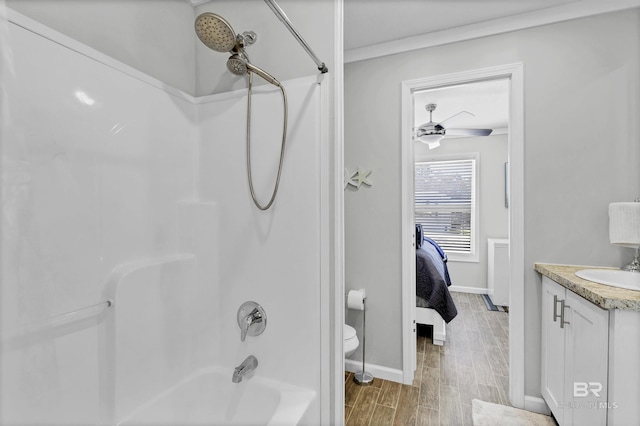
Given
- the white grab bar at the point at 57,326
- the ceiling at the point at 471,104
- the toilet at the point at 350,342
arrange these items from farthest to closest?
1. the ceiling at the point at 471,104
2. the toilet at the point at 350,342
3. the white grab bar at the point at 57,326

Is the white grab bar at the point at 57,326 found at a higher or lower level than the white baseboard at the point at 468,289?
higher

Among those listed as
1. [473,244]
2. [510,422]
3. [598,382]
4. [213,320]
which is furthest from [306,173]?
[473,244]

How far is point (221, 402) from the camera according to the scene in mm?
1306

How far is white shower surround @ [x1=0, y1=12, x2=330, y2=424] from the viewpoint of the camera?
82 cm

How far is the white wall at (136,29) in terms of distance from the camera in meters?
0.96

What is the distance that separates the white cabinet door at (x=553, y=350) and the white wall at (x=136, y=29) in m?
2.33

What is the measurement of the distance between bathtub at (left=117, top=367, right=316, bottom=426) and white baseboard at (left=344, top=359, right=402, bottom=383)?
47.5 inches

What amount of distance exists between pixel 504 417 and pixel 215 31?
2.56m

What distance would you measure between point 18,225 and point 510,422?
253cm

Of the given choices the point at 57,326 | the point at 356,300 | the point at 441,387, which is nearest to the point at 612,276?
the point at 441,387

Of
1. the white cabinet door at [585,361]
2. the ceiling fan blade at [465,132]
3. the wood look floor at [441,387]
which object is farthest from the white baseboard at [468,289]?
the white cabinet door at [585,361]

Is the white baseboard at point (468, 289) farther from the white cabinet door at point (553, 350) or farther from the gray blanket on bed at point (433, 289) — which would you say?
the white cabinet door at point (553, 350)

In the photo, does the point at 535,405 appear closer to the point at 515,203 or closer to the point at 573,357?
the point at 573,357

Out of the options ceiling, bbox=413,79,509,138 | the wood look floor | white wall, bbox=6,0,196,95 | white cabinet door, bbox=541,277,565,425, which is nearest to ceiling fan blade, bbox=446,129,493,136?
ceiling, bbox=413,79,509,138
